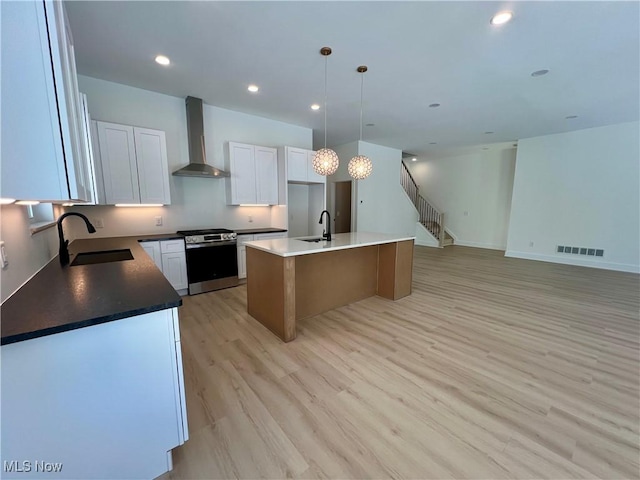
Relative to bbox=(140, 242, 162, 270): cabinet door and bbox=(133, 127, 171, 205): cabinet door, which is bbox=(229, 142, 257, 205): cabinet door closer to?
bbox=(133, 127, 171, 205): cabinet door

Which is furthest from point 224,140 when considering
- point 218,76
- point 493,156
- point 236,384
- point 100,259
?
point 493,156

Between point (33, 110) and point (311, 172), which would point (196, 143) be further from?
point (33, 110)

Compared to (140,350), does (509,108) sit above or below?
above

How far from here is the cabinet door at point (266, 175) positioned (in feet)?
14.8

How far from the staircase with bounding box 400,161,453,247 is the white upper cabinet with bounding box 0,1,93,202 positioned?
340 inches

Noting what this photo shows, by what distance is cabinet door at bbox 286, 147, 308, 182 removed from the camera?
4.72 meters

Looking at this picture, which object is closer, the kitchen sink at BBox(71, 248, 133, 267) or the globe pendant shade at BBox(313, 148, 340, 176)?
the kitchen sink at BBox(71, 248, 133, 267)

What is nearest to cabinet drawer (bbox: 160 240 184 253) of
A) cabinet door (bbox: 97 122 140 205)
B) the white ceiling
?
cabinet door (bbox: 97 122 140 205)

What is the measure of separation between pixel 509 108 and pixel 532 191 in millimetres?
3090

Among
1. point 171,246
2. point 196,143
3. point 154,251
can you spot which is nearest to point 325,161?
point 196,143

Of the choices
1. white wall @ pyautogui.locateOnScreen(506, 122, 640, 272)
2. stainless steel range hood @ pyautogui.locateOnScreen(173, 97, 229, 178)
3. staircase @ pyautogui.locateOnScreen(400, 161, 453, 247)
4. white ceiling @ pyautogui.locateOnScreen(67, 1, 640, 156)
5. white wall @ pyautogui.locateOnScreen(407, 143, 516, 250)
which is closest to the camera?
white ceiling @ pyautogui.locateOnScreen(67, 1, 640, 156)

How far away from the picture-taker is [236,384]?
195 cm

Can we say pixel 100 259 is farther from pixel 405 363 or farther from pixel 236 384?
pixel 405 363

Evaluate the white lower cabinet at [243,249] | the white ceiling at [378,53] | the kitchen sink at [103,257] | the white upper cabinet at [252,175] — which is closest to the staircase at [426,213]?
the white ceiling at [378,53]
